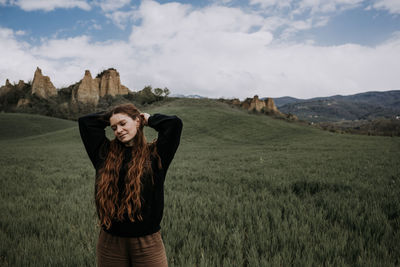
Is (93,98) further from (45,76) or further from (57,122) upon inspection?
(57,122)

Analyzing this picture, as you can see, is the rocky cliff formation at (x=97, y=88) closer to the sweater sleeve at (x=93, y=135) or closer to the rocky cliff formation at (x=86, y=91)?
the rocky cliff formation at (x=86, y=91)

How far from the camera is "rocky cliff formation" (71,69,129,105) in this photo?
94.9m

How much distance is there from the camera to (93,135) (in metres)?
2.46

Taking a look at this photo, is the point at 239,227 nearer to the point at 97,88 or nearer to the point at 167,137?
the point at 167,137

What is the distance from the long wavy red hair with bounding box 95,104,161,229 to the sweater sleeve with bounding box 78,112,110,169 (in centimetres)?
24

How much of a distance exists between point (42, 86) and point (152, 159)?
120455mm

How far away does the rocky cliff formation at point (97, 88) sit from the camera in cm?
9488

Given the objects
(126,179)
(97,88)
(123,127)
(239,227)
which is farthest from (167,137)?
(97,88)

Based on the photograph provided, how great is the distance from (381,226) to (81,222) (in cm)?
568

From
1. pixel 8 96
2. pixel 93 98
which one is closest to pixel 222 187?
pixel 93 98

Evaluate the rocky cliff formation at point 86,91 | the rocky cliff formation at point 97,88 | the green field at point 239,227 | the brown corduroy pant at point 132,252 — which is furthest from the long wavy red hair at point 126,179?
the rocky cliff formation at point 86,91

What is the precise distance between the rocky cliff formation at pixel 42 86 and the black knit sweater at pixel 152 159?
11694 cm

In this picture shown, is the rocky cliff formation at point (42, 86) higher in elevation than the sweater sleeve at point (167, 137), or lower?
→ higher

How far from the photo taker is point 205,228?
3922 millimetres
